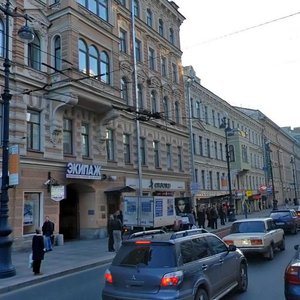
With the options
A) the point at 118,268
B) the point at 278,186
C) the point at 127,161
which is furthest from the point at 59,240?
the point at 278,186

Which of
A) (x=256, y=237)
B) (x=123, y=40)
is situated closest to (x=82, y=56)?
(x=123, y=40)

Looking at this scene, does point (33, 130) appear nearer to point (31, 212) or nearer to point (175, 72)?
point (31, 212)

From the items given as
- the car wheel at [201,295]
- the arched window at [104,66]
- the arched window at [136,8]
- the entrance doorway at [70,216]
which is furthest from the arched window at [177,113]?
the car wheel at [201,295]

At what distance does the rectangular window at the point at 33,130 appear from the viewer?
2139cm

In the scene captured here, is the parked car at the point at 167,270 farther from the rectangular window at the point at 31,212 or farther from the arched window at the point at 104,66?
the arched window at the point at 104,66

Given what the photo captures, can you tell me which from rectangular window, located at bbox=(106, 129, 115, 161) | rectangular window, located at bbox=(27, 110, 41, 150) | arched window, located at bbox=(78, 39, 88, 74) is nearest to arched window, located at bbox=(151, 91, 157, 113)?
rectangular window, located at bbox=(106, 129, 115, 161)

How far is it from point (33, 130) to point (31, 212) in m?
4.40

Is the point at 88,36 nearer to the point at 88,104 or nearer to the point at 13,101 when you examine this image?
the point at 88,104

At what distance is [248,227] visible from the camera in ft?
48.6

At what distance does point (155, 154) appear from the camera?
111 feet

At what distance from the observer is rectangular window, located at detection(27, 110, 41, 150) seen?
2139 cm

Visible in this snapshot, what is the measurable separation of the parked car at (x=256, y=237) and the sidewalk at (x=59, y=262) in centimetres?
525

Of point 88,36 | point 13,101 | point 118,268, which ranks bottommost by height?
point 118,268

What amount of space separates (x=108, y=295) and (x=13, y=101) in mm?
15641
